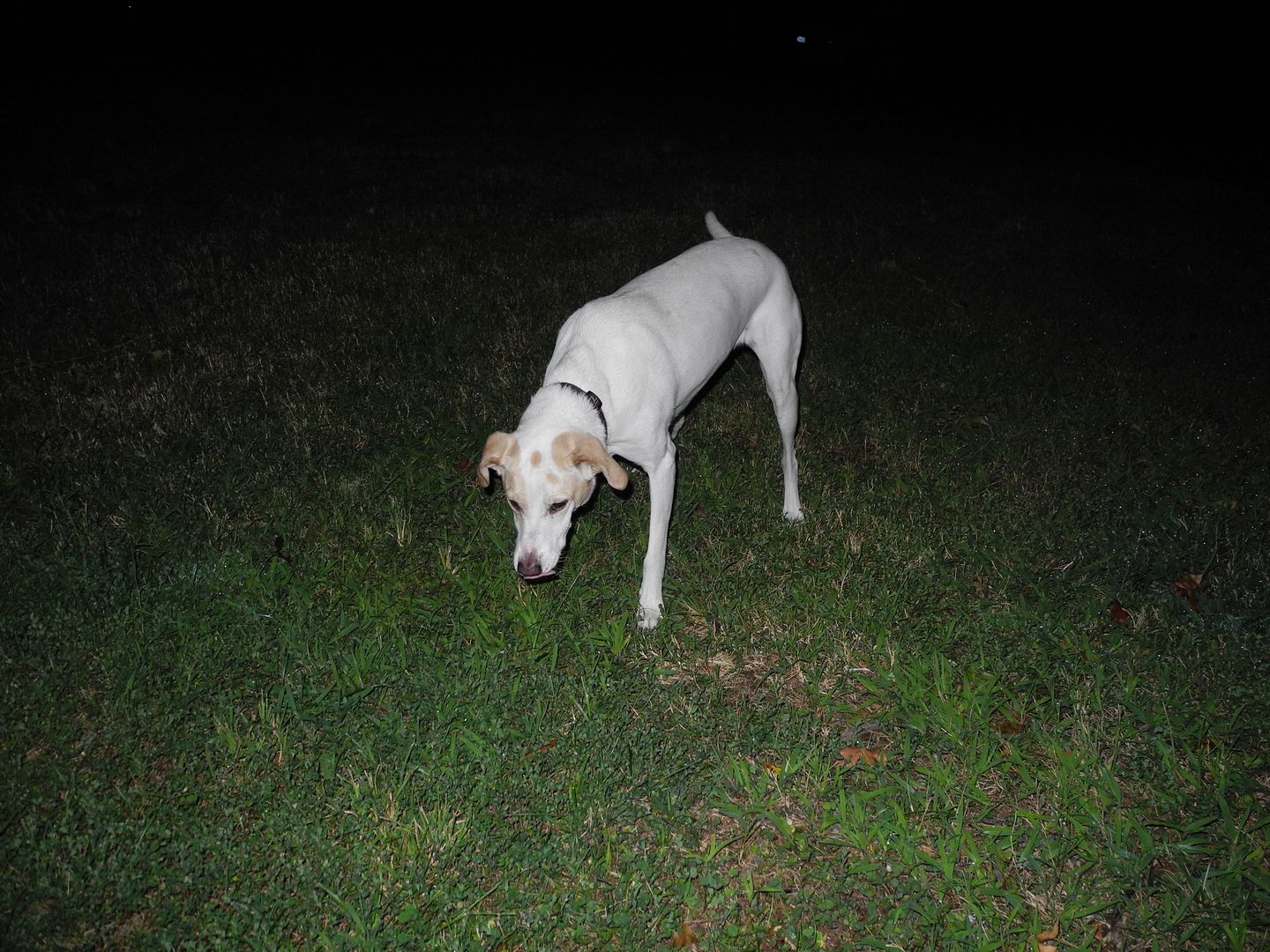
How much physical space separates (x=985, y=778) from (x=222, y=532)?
386 centimetres

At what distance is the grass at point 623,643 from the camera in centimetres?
268

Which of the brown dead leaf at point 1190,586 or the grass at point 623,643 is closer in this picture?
the grass at point 623,643

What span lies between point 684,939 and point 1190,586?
319 centimetres

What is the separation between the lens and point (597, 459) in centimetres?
321

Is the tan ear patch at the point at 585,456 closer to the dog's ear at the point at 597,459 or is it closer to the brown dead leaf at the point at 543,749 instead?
the dog's ear at the point at 597,459

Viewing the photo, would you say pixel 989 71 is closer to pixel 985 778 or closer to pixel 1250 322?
pixel 1250 322

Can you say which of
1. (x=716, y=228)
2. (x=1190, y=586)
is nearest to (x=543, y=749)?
(x=1190, y=586)

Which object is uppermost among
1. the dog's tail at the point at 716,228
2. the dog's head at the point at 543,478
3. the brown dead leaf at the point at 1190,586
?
the dog's tail at the point at 716,228

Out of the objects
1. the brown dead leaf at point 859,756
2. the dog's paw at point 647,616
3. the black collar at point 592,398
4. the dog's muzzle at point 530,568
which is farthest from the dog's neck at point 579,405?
the brown dead leaf at point 859,756

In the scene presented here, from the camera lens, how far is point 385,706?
3.35m

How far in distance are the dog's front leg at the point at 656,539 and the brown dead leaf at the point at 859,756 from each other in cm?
105

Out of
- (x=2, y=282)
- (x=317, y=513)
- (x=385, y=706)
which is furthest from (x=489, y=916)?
(x=2, y=282)

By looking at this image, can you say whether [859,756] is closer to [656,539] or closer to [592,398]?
[656,539]

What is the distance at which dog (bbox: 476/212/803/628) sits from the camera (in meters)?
3.29
